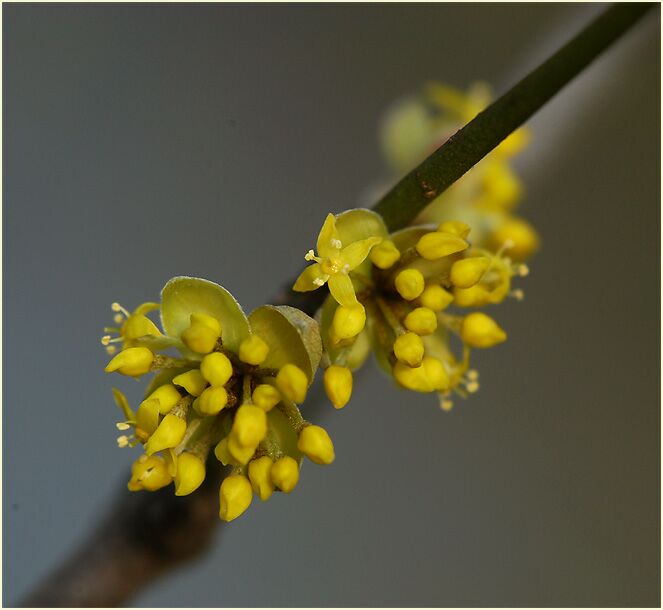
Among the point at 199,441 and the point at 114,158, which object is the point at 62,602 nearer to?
the point at 199,441

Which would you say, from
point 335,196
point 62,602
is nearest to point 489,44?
point 335,196

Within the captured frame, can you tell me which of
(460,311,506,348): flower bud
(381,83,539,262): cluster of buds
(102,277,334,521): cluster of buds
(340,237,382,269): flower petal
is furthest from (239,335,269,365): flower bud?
(381,83,539,262): cluster of buds

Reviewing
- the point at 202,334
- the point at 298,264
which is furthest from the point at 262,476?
the point at 298,264

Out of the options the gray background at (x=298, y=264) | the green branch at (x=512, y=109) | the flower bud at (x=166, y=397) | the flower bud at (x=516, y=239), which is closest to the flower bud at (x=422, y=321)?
the green branch at (x=512, y=109)

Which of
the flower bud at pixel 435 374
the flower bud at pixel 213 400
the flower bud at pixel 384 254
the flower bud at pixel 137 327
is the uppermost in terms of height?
the flower bud at pixel 137 327

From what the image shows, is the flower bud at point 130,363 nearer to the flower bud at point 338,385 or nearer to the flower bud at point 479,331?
the flower bud at point 338,385

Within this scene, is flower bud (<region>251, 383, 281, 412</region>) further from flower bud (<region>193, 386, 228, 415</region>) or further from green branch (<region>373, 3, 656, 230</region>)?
green branch (<region>373, 3, 656, 230</region>)
